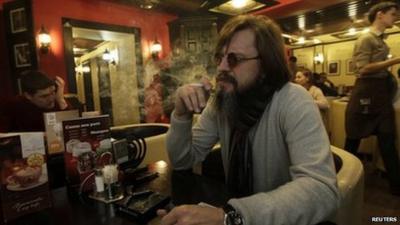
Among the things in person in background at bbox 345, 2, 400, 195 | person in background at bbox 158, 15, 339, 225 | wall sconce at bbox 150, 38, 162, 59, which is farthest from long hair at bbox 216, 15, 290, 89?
person in background at bbox 345, 2, 400, 195

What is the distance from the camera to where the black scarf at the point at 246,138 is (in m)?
1.01

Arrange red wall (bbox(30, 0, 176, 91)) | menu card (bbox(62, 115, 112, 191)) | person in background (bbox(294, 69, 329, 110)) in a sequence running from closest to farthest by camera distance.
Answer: menu card (bbox(62, 115, 112, 191)) < red wall (bbox(30, 0, 176, 91)) < person in background (bbox(294, 69, 329, 110))

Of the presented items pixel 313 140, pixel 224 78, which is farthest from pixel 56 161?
pixel 313 140

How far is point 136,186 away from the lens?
1.04m

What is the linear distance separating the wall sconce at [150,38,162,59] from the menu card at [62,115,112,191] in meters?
1.31

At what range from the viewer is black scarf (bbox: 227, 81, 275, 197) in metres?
1.01

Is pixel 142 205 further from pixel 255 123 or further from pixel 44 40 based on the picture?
pixel 44 40

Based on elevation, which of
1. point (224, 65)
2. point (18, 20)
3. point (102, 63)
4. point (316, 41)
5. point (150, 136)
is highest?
point (316, 41)

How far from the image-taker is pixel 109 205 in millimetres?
868

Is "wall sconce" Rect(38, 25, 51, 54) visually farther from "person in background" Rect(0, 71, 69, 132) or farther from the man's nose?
the man's nose

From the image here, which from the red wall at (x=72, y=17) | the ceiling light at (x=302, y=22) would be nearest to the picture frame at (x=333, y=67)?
the ceiling light at (x=302, y=22)

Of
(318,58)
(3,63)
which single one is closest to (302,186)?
(3,63)

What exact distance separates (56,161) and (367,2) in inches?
150

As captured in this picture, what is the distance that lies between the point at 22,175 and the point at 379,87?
2554 mm
